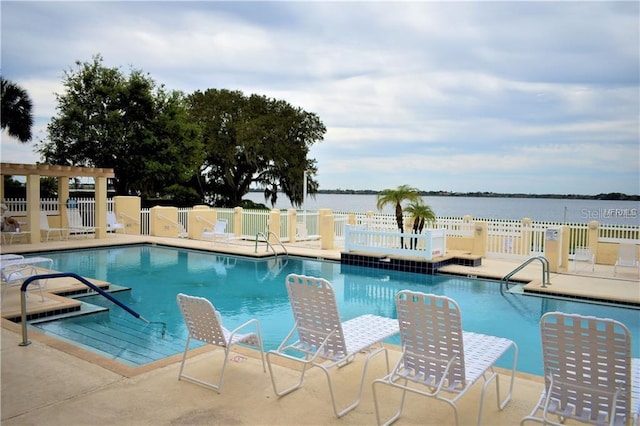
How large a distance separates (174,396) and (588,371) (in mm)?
2935

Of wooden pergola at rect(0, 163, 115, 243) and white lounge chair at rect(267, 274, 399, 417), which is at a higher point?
wooden pergola at rect(0, 163, 115, 243)

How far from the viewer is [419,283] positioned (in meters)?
11.3

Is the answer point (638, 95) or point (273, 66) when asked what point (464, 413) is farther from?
point (273, 66)

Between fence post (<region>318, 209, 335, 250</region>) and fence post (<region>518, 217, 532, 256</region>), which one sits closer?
fence post (<region>518, 217, 532, 256</region>)

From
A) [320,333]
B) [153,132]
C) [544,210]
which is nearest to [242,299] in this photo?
[320,333]

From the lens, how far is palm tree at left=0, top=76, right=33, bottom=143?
23375mm

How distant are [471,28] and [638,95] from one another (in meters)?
10.4

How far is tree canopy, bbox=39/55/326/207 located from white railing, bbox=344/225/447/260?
49.8 ft

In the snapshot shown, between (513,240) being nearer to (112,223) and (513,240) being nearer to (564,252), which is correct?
(564,252)

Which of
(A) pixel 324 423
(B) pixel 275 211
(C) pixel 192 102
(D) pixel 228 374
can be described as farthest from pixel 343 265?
(C) pixel 192 102

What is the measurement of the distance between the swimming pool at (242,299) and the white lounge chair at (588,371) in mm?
2917

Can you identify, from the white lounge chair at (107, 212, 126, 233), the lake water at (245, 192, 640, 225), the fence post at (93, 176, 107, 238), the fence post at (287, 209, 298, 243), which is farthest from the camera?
the lake water at (245, 192, 640, 225)

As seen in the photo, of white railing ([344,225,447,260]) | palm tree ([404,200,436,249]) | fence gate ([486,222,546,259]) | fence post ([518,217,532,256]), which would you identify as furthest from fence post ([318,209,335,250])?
fence post ([518,217,532,256])

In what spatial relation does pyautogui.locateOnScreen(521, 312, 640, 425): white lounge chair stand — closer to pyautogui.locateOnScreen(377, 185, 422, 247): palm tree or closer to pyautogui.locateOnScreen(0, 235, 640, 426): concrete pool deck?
pyautogui.locateOnScreen(0, 235, 640, 426): concrete pool deck
